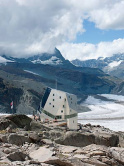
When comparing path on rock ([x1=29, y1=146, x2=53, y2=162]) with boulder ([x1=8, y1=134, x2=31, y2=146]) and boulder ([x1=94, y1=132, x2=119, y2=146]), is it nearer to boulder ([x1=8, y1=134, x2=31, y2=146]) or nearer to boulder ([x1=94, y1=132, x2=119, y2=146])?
boulder ([x1=8, y1=134, x2=31, y2=146])

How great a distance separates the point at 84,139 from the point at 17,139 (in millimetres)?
7046

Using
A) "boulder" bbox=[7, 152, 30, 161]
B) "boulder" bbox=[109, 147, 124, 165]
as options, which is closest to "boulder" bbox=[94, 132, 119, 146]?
"boulder" bbox=[109, 147, 124, 165]

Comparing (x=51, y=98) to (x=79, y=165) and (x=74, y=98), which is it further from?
(x=79, y=165)

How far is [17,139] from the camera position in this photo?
62.5 feet

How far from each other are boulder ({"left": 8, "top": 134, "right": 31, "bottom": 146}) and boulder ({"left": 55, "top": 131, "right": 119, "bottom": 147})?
3.48 meters

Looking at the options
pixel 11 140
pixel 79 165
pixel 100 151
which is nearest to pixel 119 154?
pixel 100 151

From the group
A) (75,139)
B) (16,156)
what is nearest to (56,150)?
(16,156)

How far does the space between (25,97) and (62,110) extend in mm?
113537

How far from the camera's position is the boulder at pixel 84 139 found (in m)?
22.6

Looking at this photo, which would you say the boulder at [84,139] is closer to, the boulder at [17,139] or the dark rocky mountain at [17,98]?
the boulder at [17,139]

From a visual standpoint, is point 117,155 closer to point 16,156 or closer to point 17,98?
point 16,156

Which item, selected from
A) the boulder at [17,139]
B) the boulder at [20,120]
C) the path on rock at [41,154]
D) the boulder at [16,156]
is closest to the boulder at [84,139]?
the boulder at [17,139]

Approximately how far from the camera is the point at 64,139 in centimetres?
2248

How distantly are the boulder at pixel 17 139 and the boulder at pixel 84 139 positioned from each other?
348cm
